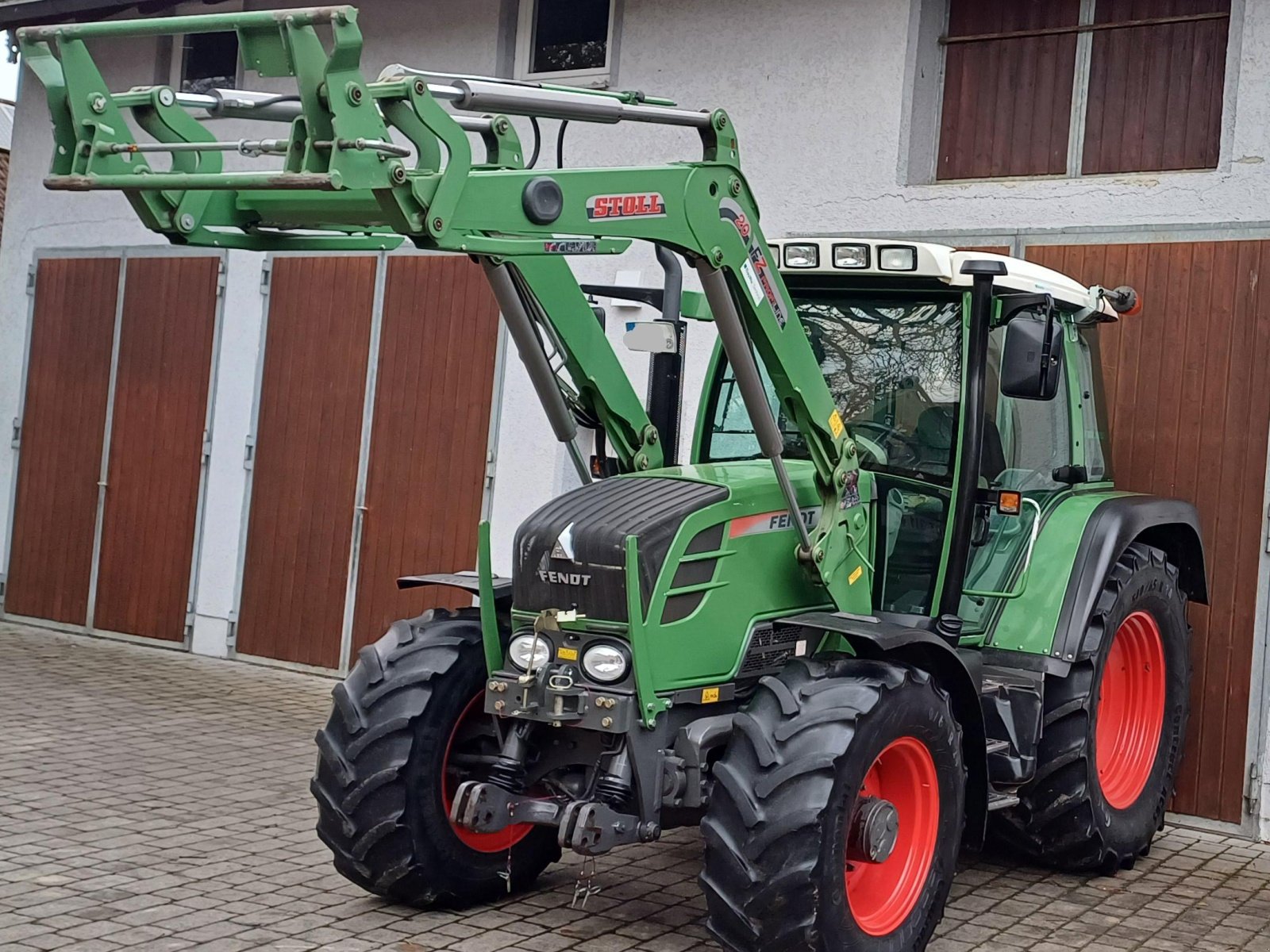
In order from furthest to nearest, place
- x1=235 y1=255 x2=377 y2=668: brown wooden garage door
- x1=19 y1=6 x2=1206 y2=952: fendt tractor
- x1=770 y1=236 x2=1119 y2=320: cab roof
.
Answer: x1=235 y1=255 x2=377 y2=668: brown wooden garage door
x1=770 y1=236 x2=1119 y2=320: cab roof
x1=19 y1=6 x2=1206 y2=952: fendt tractor

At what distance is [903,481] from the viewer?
234 inches

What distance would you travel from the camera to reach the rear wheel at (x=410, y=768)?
5273mm

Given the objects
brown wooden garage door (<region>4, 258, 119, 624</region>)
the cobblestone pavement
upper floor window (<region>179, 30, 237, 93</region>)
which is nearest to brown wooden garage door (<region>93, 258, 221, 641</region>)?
brown wooden garage door (<region>4, 258, 119, 624</region>)

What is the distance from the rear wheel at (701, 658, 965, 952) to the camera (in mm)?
4555

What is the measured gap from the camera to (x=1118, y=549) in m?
6.30

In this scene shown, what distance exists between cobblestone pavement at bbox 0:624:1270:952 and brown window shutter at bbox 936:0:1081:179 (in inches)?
138

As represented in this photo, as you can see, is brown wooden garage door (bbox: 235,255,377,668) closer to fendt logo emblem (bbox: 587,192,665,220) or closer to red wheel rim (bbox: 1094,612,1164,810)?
red wheel rim (bbox: 1094,612,1164,810)

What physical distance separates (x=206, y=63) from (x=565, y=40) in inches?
131

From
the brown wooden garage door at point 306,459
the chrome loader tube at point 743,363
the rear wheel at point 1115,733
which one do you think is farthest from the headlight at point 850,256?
the brown wooden garage door at point 306,459

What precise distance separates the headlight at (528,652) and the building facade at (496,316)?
140 inches

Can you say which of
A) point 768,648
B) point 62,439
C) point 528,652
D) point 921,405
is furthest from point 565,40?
point 528,652

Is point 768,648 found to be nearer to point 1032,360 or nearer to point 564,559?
point 564,559

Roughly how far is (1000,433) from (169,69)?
8092 millimetres

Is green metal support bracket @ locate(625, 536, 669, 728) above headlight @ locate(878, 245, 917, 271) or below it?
below
